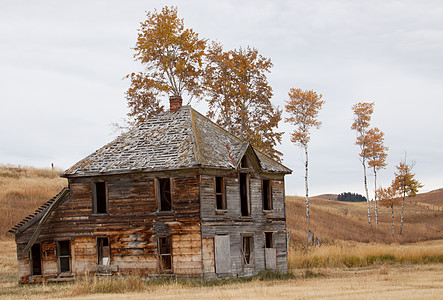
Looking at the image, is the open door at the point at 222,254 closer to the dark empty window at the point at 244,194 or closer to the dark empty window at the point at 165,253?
the dark empty window at the point at 165,253

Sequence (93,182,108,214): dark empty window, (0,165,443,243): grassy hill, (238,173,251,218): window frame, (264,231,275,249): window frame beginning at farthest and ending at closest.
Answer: (0,165,443,243): grassy hill → (264,231,275,249): window frame → (93,182,108,214): dark empty window → (238,173,251,218): window frame

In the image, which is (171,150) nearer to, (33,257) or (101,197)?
(101,197)

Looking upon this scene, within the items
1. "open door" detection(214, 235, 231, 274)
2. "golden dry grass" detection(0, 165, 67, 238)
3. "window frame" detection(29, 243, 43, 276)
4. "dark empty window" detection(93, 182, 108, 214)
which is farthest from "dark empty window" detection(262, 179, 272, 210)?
"golden dry grass" detection(0, 165, 67, 238)

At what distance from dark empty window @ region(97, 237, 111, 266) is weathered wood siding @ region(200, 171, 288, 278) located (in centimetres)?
462

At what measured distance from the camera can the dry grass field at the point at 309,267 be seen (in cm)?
2070

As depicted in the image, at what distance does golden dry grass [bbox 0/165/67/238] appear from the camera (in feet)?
152

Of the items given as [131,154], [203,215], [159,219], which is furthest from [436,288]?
[131,154]

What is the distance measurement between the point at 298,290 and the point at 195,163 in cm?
718

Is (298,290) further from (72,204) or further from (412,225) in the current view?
(412,225)

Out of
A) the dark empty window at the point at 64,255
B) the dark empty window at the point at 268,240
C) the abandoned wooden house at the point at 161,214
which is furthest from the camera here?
the dark empty window at the point at 268,240

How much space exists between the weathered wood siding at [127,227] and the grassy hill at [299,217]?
16448 millimetres

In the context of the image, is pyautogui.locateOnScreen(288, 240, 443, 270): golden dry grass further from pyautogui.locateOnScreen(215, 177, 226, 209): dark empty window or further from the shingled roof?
pyautogui.locateOnScreen(215, 177, 226, 209): dark empty window

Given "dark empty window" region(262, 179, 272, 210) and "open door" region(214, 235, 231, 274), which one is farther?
"dark empty window" region(262, 179, 272, 210)

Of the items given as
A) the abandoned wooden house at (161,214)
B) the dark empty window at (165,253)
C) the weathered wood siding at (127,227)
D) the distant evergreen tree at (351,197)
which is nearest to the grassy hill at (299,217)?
the abandoned wooden house at (161,214)
